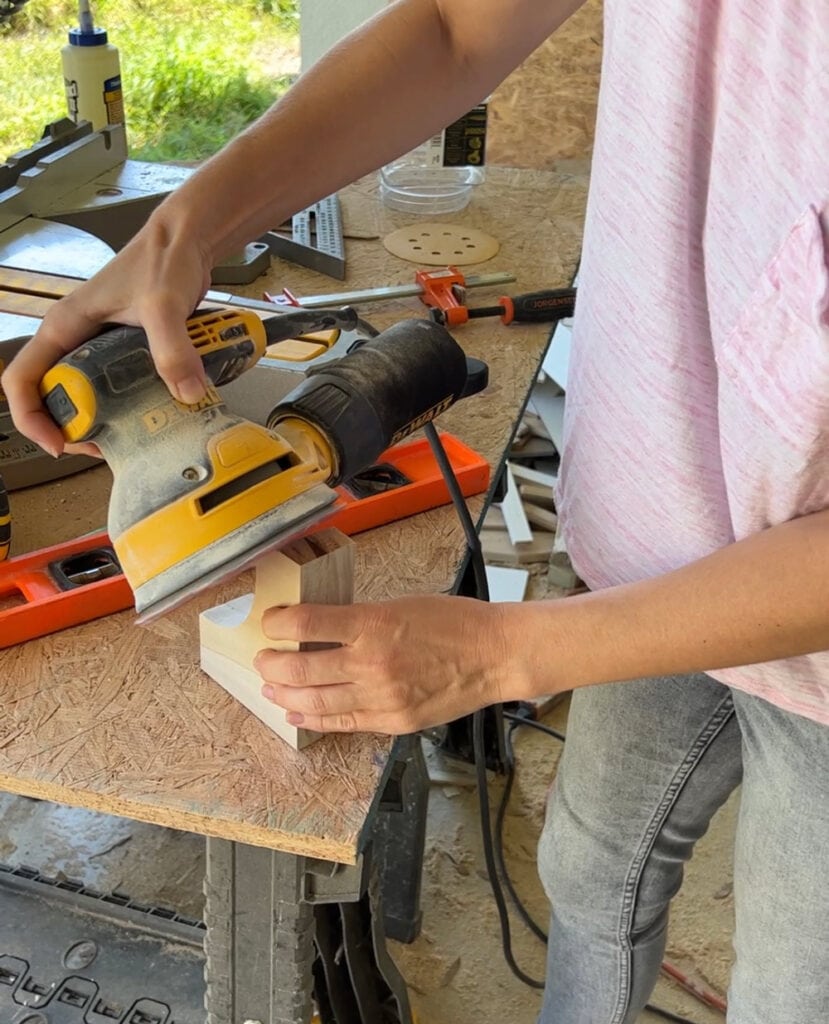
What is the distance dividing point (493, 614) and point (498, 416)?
451 mm

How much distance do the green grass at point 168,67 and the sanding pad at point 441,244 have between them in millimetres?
2281

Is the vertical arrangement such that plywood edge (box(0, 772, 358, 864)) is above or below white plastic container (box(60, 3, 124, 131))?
below

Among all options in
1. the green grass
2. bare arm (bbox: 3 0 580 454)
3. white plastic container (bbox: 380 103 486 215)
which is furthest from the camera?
the green grass

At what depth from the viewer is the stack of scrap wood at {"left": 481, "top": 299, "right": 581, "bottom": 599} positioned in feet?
6.89

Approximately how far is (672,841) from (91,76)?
47.7 inches

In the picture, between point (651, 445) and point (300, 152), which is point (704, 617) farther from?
point (300, 152)

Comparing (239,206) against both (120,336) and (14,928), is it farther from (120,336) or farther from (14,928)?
(14,928)

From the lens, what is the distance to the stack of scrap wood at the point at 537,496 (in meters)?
2.10

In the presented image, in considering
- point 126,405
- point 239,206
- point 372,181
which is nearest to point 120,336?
point 126,405

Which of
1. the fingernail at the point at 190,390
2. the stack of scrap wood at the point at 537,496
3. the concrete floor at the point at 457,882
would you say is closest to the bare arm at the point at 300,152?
the fingernail at the point at 190,390

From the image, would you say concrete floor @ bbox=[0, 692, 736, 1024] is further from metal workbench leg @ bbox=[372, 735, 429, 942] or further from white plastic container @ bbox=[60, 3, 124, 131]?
white plastic container @ bbox=[60, 3, 124, 131]

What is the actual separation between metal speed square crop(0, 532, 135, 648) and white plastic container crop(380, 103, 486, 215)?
851 millimetres

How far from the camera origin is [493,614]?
→ 2.25 feet

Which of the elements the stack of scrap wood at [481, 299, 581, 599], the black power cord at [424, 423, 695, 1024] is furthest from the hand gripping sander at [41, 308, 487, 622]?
the stack of scrap wood at [481, 299, 581, 599]
